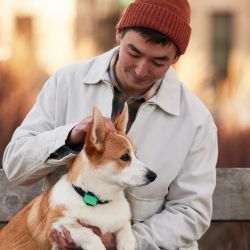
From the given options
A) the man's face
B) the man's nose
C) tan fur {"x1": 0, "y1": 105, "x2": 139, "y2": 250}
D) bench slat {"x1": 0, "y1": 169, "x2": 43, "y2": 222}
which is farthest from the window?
bench slat {"x1": 0, "y1": 169, "x2": 43, "y2": 222}

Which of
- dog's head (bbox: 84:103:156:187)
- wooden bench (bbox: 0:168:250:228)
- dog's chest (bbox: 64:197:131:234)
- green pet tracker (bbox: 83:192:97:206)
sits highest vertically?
dog's head (bbox: 84:103:156:187)

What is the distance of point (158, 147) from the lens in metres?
1.76

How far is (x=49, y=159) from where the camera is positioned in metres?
1.59

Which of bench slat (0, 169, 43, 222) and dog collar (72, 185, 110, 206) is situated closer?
dog collar (72, 185, 110, 206)

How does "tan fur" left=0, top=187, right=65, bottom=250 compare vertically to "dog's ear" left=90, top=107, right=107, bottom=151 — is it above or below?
below

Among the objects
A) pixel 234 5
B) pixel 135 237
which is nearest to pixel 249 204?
pixel 135 237

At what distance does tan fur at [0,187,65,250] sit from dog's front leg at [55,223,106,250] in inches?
3.2

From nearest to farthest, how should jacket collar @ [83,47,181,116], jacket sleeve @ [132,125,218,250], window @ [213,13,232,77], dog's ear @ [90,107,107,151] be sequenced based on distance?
dog's ear @ [90,107,107,151], jacket sleeve @ [132,125,218,250], jacket collar @ [83,47,181,116], window @ [213,13,232,77]

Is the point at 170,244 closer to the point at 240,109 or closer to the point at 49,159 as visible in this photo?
the point at 49,159

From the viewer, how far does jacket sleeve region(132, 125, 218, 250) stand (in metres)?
1.67

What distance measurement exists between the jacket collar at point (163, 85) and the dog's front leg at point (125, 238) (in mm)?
626

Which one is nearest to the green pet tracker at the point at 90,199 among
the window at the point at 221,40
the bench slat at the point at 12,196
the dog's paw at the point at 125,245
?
the dog's paw at the point at 125,245

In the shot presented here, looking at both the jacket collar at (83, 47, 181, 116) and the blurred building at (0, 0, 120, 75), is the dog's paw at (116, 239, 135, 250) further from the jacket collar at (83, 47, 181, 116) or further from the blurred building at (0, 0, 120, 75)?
the blurred building at (0, 0, 120, 75)

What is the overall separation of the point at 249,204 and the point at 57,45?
5.94 ft
